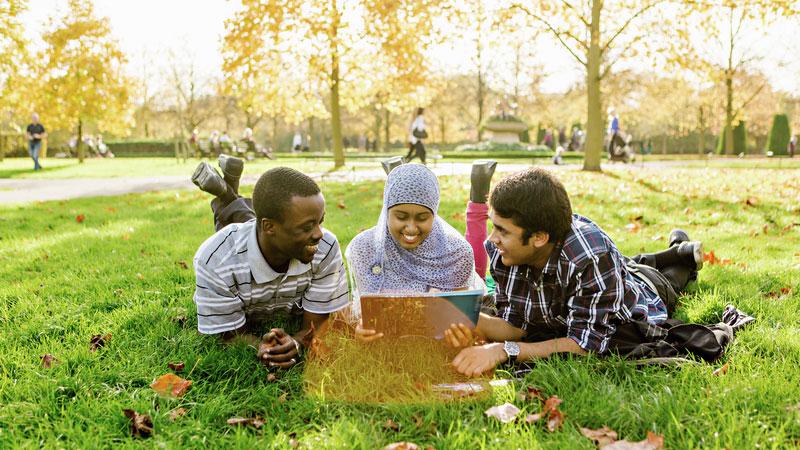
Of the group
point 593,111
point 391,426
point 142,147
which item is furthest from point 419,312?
point 142,147

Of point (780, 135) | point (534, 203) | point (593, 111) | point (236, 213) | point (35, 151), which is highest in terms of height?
point (780, 135)

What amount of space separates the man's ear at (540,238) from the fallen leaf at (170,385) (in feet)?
5.82

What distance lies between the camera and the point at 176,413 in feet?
7.86

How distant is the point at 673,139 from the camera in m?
51.5

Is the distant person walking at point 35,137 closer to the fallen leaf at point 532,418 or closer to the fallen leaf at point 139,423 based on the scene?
the fallen leaf at point 139,423

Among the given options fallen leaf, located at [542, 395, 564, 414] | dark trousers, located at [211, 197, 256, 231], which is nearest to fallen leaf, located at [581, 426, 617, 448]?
fallen leaf, located at [542, 395, 564, 414]

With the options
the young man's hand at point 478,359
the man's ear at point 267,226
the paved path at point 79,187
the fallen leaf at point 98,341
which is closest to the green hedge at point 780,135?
the paved path at point 79,187

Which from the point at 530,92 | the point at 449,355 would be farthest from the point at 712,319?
the point at 530,92

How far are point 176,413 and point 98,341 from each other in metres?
1.08

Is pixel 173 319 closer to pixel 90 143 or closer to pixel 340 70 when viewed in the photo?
pixel 340 70

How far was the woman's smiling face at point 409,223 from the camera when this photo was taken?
11.4 ft

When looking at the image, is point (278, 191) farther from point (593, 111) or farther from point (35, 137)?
point (35, 137)

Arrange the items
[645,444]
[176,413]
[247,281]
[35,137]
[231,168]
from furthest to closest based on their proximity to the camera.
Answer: [35,137] < [231,168] < [247,281] < [176,413] < [645,444]

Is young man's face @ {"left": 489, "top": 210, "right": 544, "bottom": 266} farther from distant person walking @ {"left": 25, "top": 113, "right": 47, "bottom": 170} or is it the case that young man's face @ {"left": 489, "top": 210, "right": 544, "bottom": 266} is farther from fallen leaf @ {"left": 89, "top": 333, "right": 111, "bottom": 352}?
distant person walking @ {"left": 25, "top": 113, "right": 47, "bottom": 170}
